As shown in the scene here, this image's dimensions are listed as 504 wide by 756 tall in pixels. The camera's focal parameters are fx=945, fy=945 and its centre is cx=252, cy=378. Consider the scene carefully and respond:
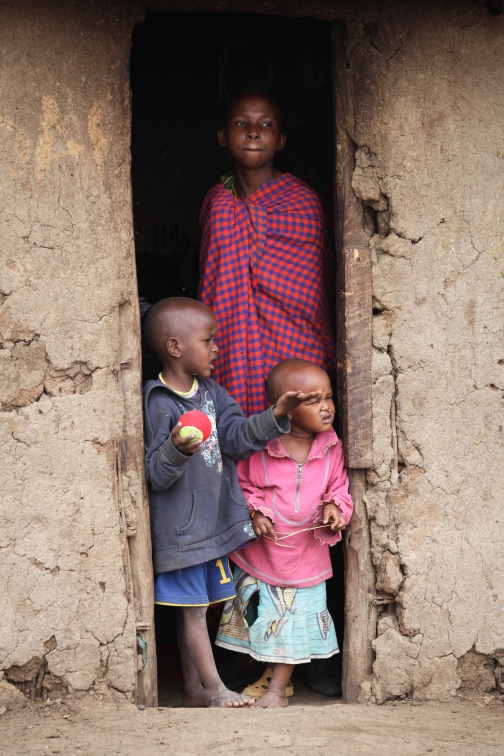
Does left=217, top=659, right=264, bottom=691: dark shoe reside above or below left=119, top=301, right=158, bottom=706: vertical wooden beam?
below

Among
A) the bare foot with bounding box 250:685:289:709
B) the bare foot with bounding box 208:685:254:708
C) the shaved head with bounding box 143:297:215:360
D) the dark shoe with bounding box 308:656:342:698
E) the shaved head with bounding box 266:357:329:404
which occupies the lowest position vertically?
the dark shoe with bounding box 308:656:342:698

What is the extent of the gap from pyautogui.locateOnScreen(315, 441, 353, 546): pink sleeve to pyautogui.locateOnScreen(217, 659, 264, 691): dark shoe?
27.2 inches

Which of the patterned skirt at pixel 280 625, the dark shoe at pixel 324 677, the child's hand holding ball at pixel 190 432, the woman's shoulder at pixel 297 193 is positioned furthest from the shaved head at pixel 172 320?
the dark shoe at pixel 324 677

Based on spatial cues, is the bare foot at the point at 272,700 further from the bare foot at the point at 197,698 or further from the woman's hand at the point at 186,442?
the woman's hand at the point at 186,442

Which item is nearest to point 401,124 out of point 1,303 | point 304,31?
point 304,31

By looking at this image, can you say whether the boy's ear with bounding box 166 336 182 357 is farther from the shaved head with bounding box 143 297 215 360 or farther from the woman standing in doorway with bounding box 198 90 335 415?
the woman standing in doorway with bounding box 198 90 335 415

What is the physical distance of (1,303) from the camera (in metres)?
3.20

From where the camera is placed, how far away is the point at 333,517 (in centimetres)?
351

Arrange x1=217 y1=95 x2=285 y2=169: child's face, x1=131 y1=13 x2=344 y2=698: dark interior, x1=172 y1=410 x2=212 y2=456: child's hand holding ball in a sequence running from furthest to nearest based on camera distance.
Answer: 1. x1=131 y1=13 x2=344 y2=698: dark interior
2. x1=217 y1=95 x2=285 y2=169: child's face
3. x1=172 y1=410 x2=212 y2=456: child's hand holding ball

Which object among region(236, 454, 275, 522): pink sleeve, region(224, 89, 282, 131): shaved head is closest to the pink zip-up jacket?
region(236, 454, 275, 522): pink sleeve

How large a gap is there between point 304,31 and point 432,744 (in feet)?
9.79

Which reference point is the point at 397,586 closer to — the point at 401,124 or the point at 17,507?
the point at 17,507

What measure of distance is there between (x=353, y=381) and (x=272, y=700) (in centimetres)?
122

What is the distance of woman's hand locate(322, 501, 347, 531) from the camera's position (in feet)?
11.4
